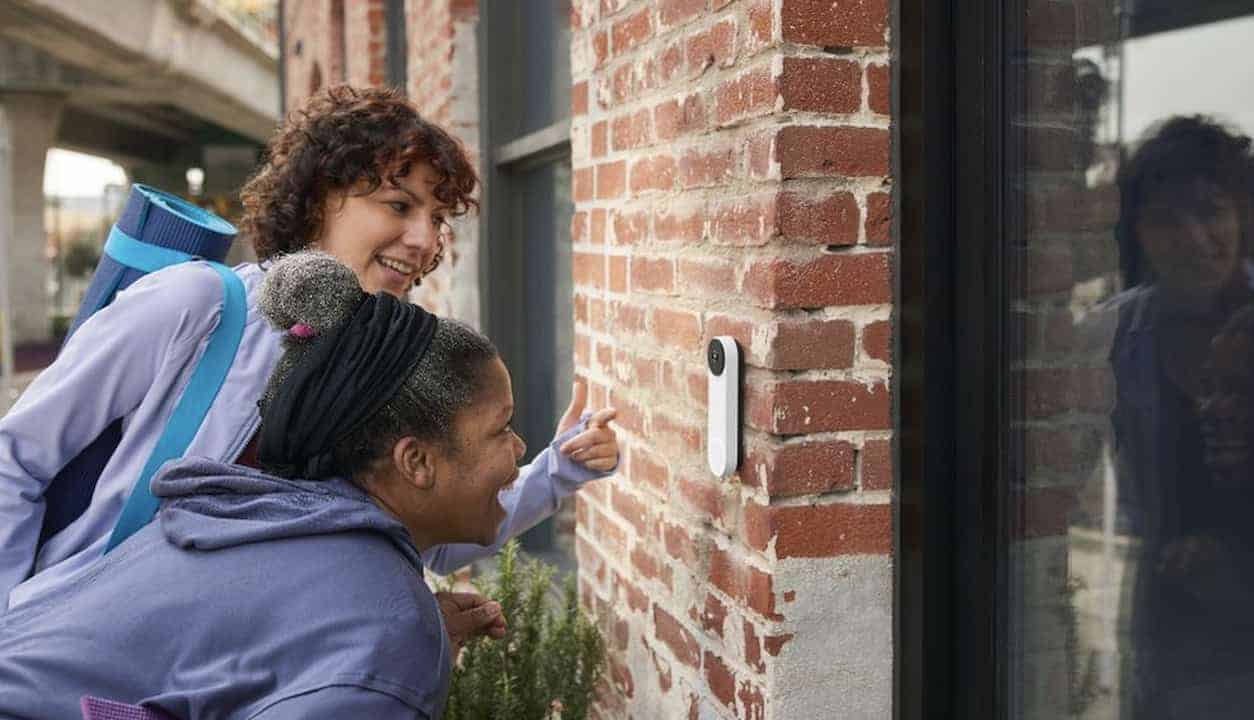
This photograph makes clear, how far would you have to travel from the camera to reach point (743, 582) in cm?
225

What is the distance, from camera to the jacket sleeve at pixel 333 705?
56.6 inches

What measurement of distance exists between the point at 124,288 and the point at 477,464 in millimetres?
1065

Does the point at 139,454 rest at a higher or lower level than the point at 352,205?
lower

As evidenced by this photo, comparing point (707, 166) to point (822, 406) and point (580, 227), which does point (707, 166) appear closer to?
point (822, 406)

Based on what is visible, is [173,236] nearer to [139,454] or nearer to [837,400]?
[139,454]

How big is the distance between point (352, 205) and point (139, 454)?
0.76 m

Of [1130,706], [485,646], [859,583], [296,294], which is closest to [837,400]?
[859,583]

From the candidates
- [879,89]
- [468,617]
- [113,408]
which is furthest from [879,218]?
[113,408]

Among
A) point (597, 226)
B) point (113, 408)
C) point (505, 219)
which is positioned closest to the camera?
point (113, 408)

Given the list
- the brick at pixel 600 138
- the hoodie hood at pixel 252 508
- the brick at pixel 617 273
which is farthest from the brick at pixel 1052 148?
the brick at pixel 600 138

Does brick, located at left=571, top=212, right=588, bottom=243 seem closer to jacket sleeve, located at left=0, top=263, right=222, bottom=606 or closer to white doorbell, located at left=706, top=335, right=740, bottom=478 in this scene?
white doorbell, located at left=706, top=335, right=740, bottom=478

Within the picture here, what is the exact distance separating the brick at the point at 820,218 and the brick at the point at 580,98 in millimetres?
1213

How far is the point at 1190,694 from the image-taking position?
1673 mm

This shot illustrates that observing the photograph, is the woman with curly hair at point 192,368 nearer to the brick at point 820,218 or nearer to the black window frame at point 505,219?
the brick at point 820,218
